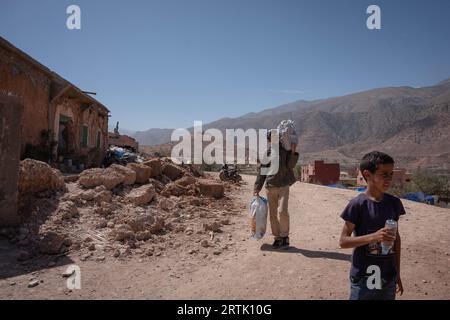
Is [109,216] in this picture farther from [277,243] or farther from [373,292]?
[373,292]

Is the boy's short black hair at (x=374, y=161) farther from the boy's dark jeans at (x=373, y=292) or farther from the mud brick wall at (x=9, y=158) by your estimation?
the mud brick wall at (x=9, y=158)

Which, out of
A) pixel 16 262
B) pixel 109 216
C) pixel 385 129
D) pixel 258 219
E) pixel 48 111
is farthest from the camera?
pixel 385 129

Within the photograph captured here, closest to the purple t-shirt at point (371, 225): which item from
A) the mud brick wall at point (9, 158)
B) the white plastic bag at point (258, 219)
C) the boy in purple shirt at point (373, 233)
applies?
the boy in purple shirt at point (373, 233)

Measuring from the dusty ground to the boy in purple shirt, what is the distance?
0.91m

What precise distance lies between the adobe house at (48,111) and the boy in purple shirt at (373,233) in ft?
18.6

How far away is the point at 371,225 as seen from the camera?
6.52ft

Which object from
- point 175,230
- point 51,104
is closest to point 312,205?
point 175,230

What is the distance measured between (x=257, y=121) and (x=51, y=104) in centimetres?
10438

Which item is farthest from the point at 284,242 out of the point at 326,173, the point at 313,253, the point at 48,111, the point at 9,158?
→ the point at 326,173

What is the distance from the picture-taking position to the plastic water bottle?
182 centimetres

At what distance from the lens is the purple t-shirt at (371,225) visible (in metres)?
1.97

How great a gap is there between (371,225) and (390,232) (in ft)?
0.54

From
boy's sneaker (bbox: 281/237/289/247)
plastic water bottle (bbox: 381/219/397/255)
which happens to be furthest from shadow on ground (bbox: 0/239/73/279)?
plastic water bottle (bbox: 381/219/397/255)

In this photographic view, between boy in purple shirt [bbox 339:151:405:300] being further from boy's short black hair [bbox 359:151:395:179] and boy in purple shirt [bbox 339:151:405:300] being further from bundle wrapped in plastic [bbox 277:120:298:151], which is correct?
bundle wrapped in plastic [bbox 277:120:298:151]
